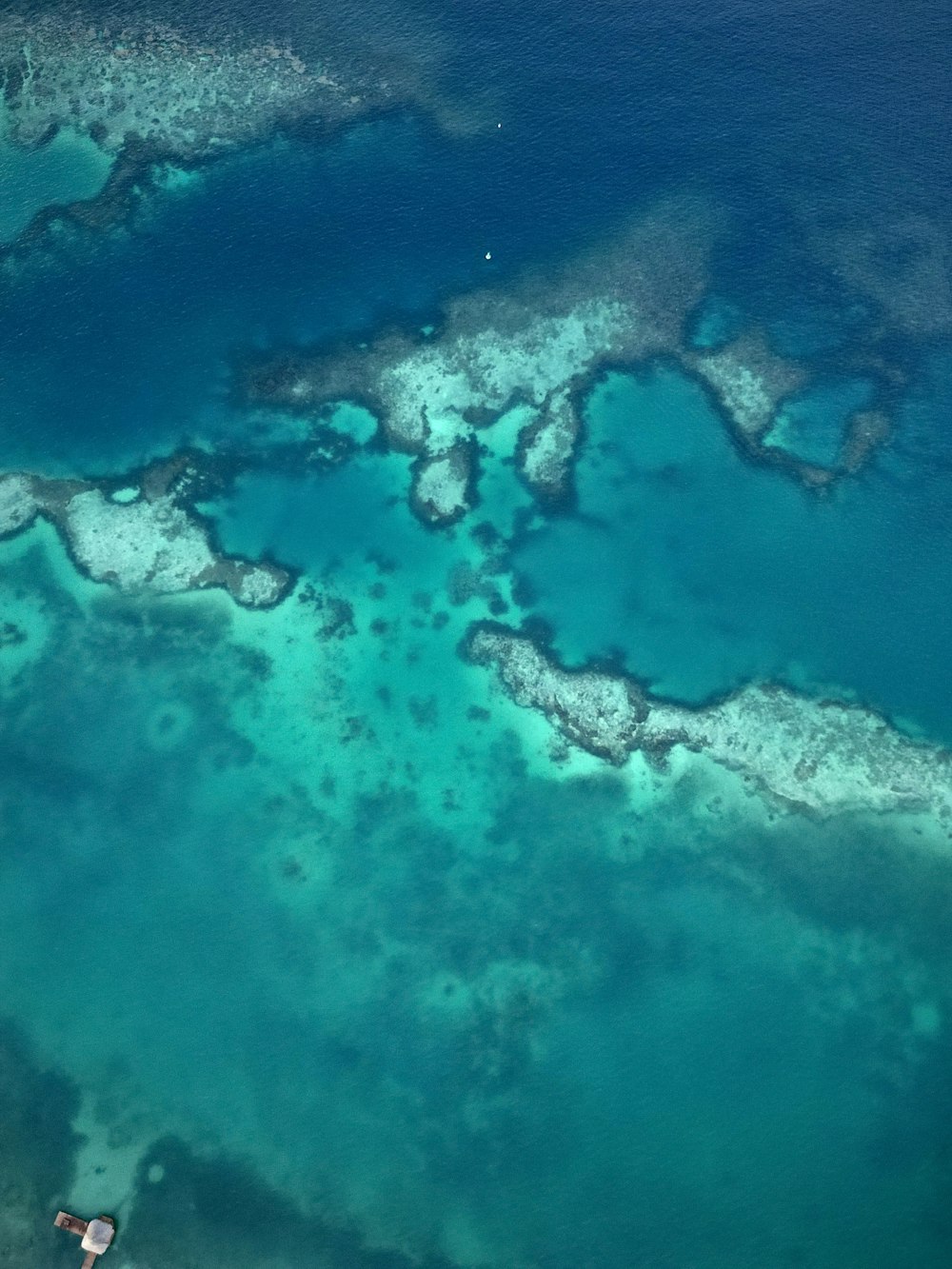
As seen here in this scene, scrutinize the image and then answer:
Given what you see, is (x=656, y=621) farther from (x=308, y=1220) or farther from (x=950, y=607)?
(x=308, y=1220)

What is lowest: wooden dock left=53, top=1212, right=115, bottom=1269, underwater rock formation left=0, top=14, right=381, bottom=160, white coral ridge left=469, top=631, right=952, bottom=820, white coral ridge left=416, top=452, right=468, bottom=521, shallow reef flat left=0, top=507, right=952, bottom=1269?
wooden dock left=53, top=1212, right=115, bottom=1269

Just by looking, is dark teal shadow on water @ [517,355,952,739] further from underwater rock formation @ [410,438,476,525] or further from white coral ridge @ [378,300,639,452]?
underwater rock formation @ [410,438,476,525]

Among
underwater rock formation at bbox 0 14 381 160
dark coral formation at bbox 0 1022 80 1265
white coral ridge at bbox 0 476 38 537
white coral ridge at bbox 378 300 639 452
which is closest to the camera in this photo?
dark coral formation at bbox 0 1022 80 1265

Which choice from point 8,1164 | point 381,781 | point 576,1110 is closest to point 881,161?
point 381,781

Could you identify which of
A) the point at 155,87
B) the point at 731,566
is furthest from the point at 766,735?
the point at 155,87

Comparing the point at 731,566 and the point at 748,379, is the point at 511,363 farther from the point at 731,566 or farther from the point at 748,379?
the point at 731,566

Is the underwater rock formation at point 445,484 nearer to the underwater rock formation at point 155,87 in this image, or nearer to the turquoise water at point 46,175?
the underwater rock formation at point 155,87

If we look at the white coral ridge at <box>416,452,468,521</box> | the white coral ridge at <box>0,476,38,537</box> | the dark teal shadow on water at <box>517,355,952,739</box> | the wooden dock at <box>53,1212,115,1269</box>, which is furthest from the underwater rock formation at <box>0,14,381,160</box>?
the wooden dock at <box>53,1212,115,1269</box>
